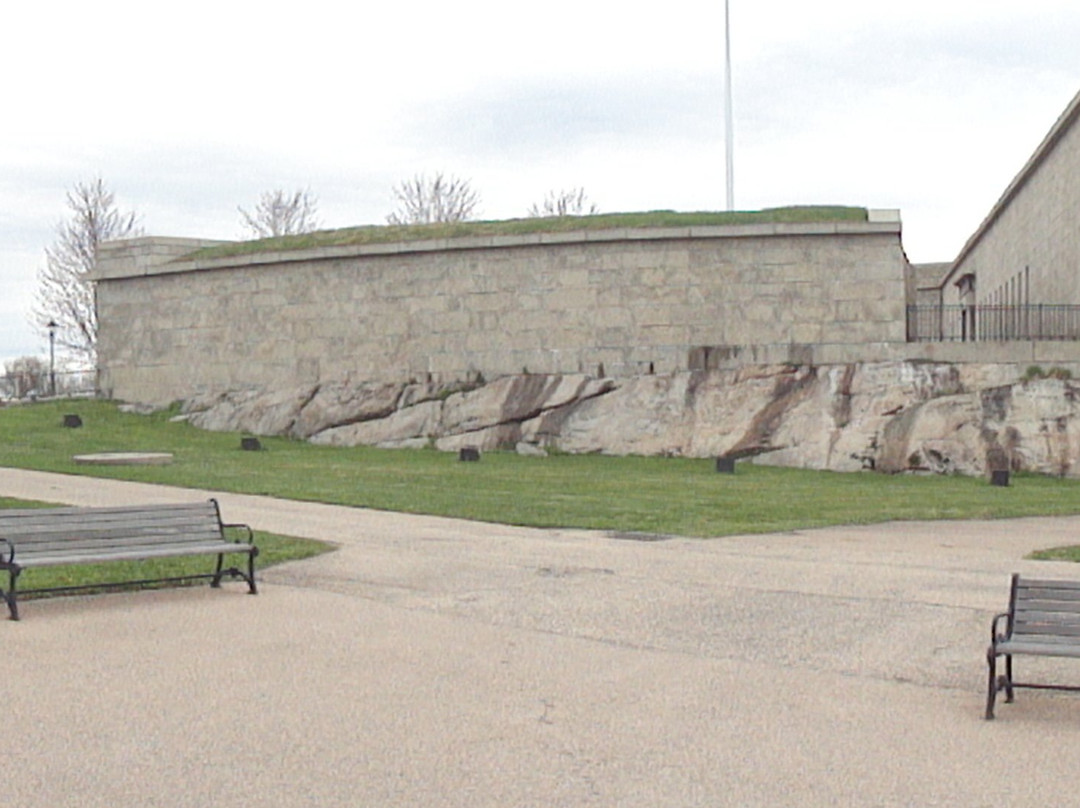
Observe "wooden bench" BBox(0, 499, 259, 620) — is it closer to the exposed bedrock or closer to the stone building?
the exposed bedrock

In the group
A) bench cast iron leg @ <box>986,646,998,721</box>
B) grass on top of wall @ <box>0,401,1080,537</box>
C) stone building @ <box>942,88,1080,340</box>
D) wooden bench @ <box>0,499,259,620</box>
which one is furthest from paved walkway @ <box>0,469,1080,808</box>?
stone building @ <box>942,88,1080,340</box>

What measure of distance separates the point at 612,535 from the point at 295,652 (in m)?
6.59

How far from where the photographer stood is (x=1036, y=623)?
7.31 metres

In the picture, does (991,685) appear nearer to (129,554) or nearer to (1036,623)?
(1036,623)

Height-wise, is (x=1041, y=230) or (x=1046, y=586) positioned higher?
(x=1041, y=230)

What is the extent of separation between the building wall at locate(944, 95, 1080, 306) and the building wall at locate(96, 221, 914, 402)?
3793mm

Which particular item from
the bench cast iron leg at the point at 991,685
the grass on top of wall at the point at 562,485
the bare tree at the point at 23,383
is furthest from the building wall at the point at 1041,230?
the bare tree at the point at 23,383

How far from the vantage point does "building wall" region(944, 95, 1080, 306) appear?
96.9ft

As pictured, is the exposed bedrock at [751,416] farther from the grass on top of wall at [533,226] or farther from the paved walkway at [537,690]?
the paved walkway at [537,690]

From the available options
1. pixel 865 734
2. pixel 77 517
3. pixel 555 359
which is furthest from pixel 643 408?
pixel 865 734

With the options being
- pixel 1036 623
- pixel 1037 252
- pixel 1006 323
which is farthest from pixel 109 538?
pixel 1037 252

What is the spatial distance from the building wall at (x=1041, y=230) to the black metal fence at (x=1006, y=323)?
48 centimetres

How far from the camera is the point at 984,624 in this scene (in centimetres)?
960

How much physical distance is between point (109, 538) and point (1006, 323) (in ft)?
91.2
